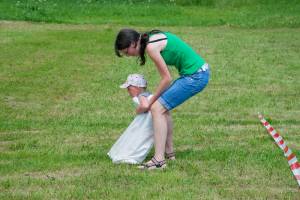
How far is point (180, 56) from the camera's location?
7090mm

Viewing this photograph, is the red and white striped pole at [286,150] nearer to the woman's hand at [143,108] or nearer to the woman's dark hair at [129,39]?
the woman's hand at [143,108]

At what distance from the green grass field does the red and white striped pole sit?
2.5 inches

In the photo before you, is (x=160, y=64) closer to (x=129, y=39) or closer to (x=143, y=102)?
(x=129, y=39)

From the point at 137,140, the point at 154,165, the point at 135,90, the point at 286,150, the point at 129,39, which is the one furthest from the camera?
the point at 286,150

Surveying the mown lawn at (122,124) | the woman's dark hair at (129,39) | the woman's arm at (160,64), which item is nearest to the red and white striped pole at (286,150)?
the mown lawn at (122,124)

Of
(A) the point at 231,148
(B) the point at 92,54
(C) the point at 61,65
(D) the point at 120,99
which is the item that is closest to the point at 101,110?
(D) the point at 120,99

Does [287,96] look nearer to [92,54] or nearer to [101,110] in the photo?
[101,110]

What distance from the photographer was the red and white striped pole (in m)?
6.82

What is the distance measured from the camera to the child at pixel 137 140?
728 cm

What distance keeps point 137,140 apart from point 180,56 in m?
0.91

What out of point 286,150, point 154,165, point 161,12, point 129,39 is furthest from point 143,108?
point 161,12

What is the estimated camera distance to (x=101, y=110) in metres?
10.4

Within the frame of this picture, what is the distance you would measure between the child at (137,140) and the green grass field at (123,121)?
15 cm

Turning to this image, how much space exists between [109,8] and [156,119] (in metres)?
20.0
